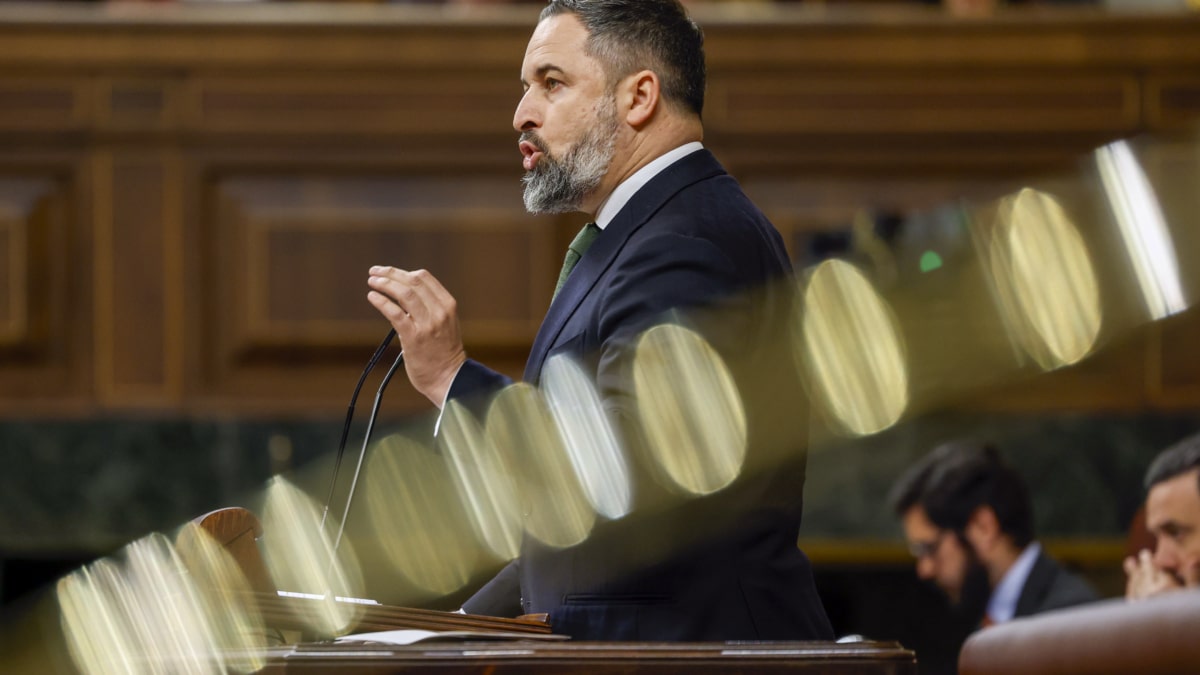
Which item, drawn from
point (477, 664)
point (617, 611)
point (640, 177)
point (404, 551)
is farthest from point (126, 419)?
point (477, 664)

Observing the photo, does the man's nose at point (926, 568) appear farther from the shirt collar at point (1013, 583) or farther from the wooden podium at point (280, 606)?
the wooden podium at point (280, 606)

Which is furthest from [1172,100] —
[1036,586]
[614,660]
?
[614,660]

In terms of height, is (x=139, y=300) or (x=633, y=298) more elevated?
(x=139, y=300)

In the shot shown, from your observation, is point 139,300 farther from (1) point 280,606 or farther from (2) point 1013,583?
(1) point 280,606

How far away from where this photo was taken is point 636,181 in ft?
5.76

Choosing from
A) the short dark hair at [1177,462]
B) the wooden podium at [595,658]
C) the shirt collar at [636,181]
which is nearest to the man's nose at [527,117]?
the shirt collar at [636,181]

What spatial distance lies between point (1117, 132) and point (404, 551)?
6.09ft

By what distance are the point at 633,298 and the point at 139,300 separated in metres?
2.42

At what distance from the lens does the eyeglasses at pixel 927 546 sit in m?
3.62

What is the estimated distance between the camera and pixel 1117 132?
3738mm

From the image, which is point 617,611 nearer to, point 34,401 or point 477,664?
point 477,664

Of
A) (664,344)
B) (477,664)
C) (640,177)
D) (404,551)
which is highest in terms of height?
(640,177)

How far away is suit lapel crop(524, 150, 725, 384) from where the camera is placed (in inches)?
64.0

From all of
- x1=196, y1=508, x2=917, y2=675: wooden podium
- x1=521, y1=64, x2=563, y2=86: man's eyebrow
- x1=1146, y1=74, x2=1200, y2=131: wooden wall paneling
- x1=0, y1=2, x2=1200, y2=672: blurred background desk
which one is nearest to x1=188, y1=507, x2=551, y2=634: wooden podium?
x1=196, y1=508, x2=917, y2=675: wooden podium
